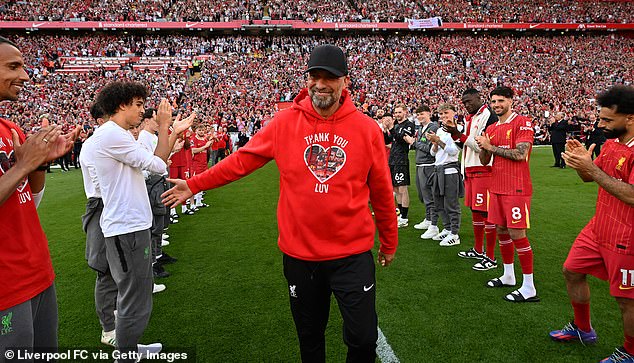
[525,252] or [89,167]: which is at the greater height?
[89,167]

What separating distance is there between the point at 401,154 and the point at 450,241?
7.22 ft

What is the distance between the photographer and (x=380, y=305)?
4633 millimetres

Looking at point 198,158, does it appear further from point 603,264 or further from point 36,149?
point 603,264

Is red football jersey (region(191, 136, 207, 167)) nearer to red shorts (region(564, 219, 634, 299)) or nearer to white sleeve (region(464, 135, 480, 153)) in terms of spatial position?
white sleeve (region(464, 135, 480, 153))

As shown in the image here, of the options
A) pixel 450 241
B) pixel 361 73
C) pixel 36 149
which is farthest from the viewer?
pixel 361 73

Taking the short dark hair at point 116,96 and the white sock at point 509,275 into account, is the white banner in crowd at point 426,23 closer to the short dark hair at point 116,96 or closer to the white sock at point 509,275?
the white sock at point 509,275

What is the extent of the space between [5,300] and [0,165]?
0.68 m

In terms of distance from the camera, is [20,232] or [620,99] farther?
[620,99]

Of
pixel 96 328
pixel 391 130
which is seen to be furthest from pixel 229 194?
pixel 96 328

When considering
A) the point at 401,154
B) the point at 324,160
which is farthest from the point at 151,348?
the point at 401,154

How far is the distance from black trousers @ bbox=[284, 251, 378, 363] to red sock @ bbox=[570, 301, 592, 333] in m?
2.25

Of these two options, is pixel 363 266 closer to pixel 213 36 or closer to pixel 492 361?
pixel 492 361

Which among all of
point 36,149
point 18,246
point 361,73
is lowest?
point 18,246

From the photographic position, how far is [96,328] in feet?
13.9
